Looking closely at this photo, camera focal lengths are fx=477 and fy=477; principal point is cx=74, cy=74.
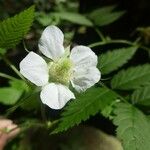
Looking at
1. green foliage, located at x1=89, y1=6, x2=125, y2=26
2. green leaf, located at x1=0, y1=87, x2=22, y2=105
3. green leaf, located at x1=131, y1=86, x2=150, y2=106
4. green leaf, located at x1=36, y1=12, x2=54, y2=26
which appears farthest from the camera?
green foliage, located at x1=89, y1=6, x2=125, y2=26

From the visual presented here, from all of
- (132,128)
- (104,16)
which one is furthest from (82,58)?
(104,16)

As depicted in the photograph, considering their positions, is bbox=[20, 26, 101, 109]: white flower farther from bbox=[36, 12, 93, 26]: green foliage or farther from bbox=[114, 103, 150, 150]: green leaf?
bbox=[36, 12, 93, 26]: green foliage

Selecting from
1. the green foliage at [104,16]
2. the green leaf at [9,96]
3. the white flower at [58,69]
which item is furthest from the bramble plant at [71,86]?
the green foliage at [104,16]

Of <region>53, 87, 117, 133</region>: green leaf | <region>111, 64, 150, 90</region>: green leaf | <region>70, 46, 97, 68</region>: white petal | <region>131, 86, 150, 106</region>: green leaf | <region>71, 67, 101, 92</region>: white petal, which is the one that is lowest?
<region>111, 64, 150, 90</region>: green leaf

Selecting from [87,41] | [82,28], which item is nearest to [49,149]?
[87,41]

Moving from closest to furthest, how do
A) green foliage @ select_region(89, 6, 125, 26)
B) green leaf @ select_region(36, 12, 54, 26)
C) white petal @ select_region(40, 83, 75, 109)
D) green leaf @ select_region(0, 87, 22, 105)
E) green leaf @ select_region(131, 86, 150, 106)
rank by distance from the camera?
1. white petal @ select_region(40, 83, 75, 109)
2. green leaf @ select_region(131, 86, 150, 106)
3. green leaf @ select_region(0, 87, 22, 105)
4. green leaf @ select_region(36, 12, 54, 26)
5. green foliage @ select_region(89, 6, 125, 26)

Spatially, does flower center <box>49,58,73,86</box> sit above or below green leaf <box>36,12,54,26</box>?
above

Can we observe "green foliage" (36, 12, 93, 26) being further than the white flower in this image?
Yes

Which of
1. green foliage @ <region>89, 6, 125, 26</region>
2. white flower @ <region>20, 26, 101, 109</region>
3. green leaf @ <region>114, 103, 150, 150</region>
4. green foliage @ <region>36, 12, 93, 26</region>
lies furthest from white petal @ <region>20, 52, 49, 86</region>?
green foliage @ <region>89, 6, 125, 26</region>
